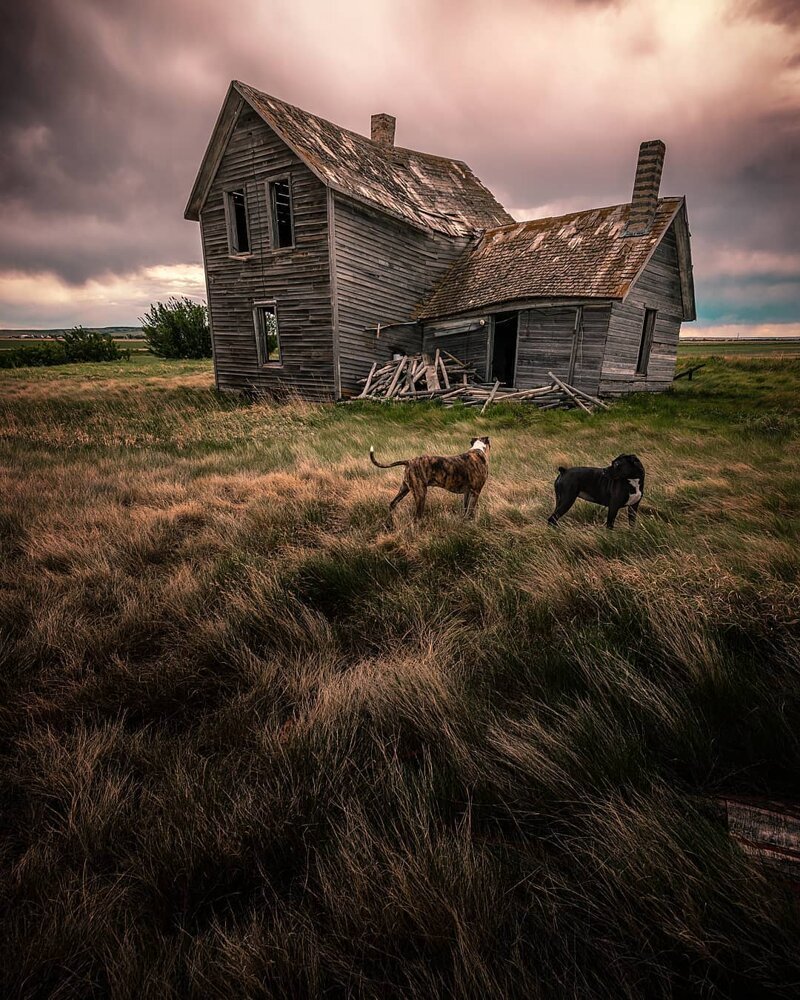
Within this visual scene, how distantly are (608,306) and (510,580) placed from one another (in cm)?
1264

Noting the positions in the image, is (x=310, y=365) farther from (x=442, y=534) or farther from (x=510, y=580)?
(x=510, y=580)

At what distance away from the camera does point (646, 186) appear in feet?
41.4

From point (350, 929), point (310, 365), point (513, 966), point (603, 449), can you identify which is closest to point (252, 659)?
point (350, 929)

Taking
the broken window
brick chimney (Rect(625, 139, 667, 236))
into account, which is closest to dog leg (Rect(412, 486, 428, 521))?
brick chimney (Rect(625, 139, 667, 236))

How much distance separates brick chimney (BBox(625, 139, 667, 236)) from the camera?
40.5 feet

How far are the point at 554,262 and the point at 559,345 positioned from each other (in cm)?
250

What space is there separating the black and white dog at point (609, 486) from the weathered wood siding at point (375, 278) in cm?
1074

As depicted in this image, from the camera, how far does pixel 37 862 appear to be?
4.04 ft

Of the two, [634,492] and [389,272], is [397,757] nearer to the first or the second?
[634,492]

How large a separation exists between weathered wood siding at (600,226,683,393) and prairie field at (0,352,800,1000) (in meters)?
11.3

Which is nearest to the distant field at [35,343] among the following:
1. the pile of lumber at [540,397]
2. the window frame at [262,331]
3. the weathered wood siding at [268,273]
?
the weathered wood siding at [268,273]

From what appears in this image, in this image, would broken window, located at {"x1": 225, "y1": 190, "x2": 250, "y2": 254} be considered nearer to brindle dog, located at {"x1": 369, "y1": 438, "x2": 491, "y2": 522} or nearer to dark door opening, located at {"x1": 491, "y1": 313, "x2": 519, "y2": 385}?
dark door opening, located at {"x1": 491, "y1": 313, "x2": 519, "y2": 385}

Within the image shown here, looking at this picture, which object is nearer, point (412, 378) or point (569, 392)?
point (569, 392)

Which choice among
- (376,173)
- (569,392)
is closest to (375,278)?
(376,173)
